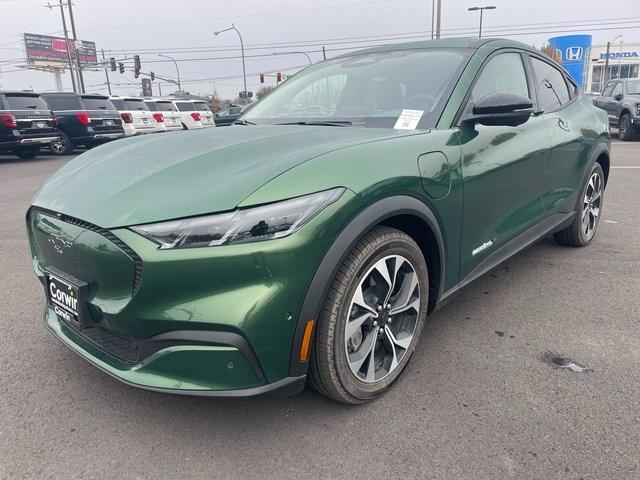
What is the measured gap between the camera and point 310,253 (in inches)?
71.5

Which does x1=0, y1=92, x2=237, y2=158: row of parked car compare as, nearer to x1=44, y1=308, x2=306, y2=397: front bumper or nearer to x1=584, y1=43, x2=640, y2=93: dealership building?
x1=44, y1=308, x2=306, y2=397: front bumper

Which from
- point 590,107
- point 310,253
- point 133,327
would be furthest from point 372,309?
point 590,107

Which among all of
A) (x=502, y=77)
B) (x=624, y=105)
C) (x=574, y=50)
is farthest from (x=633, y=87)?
(x=574, y=50)

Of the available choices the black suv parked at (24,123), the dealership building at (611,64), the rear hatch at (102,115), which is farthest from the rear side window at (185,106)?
the dealership building at (611,64)

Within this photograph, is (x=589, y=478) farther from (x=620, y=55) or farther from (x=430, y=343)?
(x=620, y=55)

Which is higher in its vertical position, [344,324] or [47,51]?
[47,51]

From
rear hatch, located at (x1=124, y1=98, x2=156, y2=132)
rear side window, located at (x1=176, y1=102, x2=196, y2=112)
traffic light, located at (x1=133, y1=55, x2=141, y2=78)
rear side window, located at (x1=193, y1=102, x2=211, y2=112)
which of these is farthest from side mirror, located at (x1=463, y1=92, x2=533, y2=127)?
traffic light, located at (x1=133, y1=55, x2=141, y2=78)

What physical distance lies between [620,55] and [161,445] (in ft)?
255

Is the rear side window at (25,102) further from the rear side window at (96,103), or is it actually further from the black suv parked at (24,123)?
the rear side window at (96,103)

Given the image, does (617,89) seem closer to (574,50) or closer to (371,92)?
(371,92)

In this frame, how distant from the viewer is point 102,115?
13891 mm

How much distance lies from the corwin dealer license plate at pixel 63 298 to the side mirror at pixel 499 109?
2.02m

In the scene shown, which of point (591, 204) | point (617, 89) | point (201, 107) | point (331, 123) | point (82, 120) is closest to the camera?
point (331, 123)

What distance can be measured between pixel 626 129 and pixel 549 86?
500 inches
